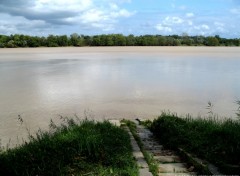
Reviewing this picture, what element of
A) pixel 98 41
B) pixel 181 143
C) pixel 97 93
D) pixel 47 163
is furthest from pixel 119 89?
pixel 98 41

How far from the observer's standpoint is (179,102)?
13.5m

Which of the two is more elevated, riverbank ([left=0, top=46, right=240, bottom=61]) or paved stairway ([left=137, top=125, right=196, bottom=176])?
paved stairway ([left=137, top=125, right=196, bottom=176])

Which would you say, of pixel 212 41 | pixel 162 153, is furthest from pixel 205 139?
pixel 212 41

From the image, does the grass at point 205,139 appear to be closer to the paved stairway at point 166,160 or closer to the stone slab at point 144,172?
the paved stairway at point 166,160

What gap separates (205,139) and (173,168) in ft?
3.48

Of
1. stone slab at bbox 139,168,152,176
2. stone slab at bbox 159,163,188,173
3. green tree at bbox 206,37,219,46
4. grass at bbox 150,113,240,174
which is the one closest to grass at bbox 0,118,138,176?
stone slab at bbox 139,168,152,176

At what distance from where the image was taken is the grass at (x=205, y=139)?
3.99 metres

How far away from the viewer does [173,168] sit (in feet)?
13.0

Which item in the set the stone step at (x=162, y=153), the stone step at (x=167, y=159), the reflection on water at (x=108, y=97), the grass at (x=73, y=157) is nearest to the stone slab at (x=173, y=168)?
the stone step at (x=167, y=159)

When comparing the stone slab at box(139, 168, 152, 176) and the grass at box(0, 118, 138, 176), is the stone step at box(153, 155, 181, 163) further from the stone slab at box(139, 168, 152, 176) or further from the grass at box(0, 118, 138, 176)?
the stone slab at box(139, 168, 152, 176)

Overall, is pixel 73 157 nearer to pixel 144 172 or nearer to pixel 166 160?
pixel 144 172

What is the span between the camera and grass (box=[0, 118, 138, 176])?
3672 mm

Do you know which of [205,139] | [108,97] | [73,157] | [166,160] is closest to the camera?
[73,157]

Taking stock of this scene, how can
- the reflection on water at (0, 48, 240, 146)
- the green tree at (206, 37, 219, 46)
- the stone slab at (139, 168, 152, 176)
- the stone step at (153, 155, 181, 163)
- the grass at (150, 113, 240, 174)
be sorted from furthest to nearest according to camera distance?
the green tree at (206, 37, 219, 46) < the reflection on water at (0, 48, 240, 146) < the stone step at (153, 155, 181, 163) < the grass at (150, 113, 240, 174) < the stone slab at (139, 168, 152, 176)
